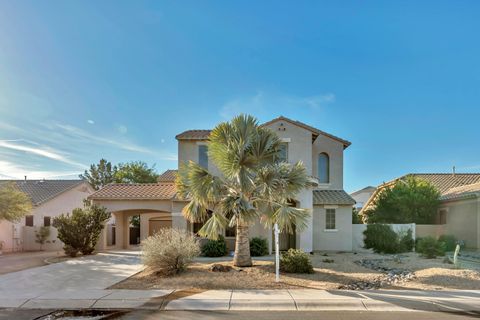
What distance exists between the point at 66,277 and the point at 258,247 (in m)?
8.91

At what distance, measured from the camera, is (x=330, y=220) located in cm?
2092

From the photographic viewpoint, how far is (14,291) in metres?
9.86

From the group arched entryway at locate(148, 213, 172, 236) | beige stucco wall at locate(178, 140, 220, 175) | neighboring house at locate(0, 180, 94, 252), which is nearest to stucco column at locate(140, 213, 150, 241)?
arched entryway at locate(148, 213, 172, 236)

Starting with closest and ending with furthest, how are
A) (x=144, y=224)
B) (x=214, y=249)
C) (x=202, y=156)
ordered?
(x=214, y=249) < (x=202, y=156) < (x=144, y=224)

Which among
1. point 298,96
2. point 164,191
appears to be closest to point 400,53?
point 298,96

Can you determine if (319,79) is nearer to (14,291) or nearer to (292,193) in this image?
(292,193)

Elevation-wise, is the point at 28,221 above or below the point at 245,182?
below

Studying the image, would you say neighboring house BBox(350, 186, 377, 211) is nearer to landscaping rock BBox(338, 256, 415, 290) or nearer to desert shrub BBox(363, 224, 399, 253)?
desert shrub BBox(363, 224, 399, 253)

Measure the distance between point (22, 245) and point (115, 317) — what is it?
72.5 ft

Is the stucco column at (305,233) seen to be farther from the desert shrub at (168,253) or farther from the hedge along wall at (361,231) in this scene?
the desert shrub at (168,253)

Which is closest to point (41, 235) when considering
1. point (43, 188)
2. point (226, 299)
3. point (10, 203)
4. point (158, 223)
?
point (43, 188)

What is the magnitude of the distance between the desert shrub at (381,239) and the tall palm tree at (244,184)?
31.5ft

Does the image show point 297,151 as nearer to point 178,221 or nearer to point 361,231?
point 361,231

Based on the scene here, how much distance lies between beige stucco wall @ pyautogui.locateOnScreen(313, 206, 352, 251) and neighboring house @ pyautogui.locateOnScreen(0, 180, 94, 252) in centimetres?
1956
